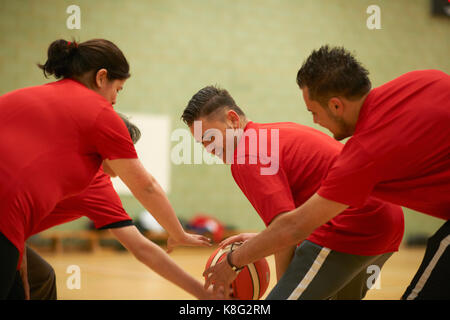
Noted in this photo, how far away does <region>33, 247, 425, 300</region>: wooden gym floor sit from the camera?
5477mm

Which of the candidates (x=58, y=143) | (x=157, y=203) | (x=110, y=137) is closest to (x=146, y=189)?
(x=157, y=203)

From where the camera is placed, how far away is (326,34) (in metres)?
12.3

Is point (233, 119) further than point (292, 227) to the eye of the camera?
Yes

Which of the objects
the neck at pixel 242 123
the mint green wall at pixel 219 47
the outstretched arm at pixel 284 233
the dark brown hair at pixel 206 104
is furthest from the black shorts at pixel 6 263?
the mint green wall at pixel 219 47

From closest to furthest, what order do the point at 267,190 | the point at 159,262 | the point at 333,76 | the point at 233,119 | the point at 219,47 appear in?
the point at 333,76, the point at 267,190, the point at 159,262, the point at 233,119, the point at 219,47

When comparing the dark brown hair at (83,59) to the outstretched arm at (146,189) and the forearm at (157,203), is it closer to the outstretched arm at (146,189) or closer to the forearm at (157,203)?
the outstretched arm at (146,189)

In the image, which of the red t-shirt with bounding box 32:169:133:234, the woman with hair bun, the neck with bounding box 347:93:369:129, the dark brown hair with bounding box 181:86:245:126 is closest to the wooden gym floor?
the red t-shirt with bounding box 32:169:133:234

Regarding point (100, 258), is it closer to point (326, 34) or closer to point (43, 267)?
point (43, 267)

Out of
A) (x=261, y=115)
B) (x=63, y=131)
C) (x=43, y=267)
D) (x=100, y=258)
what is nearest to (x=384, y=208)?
(x=63, y=131)

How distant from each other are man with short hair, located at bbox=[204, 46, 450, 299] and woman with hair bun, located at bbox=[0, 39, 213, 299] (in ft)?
2.58

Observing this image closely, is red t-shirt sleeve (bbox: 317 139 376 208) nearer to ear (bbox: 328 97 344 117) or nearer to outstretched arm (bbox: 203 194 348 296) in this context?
outstretched arm (bbox: 203 194 348 296)

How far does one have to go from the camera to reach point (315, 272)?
242 centimetres

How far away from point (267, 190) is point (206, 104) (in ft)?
2.36

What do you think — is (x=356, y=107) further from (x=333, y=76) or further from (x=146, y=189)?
(x=146, y=189)
